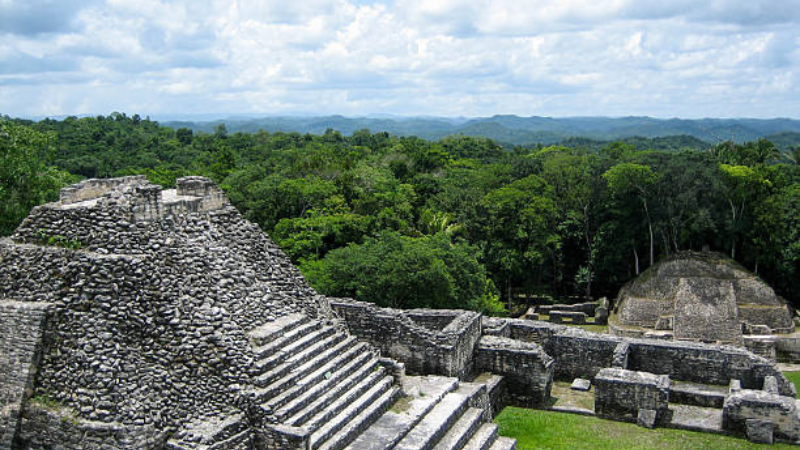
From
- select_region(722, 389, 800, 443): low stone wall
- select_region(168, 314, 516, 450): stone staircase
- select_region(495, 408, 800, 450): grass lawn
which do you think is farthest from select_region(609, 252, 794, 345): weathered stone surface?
select_region(168, 314, 516, 450): stone staircase

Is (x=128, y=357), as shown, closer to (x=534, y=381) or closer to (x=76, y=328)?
(x=76, y=328)

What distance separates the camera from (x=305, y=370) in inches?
427

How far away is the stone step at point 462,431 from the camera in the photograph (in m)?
11.0

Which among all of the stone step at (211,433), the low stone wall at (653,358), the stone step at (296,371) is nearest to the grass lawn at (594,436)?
the low stone wall at (653,358)

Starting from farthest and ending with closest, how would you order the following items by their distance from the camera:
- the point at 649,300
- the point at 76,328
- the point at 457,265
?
the point at 649,300 → the point at 457,265 → the point at 76,328

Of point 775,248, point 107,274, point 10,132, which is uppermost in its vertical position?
point 10,132

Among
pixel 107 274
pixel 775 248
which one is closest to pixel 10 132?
pixel 107 274

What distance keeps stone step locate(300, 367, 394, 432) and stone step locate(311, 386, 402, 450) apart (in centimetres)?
14

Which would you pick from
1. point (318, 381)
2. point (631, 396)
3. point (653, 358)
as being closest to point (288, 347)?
point (318, 381)

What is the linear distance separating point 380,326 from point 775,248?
2631cm

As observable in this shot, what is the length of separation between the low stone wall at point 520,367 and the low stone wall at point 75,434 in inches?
362

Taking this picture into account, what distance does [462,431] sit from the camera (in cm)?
1153

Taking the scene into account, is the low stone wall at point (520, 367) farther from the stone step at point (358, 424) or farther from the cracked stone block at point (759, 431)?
the stone step at point (358, 424)

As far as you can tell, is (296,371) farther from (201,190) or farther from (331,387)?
(201,190)
